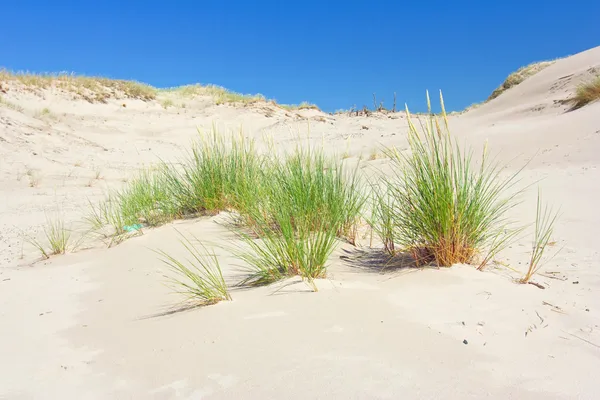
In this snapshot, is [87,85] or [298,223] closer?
[298,223]

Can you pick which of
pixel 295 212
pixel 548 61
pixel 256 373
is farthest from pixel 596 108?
pixel 548 61

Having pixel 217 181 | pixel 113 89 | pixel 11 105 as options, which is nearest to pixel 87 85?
pixel 113 89

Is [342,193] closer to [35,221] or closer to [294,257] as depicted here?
[294,257]

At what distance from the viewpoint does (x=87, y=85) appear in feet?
51.5

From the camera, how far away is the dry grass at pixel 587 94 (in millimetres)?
9570

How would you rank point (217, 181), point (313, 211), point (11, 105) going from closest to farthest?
point (313, 211), point (217, 181), point (11, 105)

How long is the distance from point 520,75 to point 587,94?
9.32 metres

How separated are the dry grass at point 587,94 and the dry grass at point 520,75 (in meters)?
8.38

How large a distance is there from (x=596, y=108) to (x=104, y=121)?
482 inches

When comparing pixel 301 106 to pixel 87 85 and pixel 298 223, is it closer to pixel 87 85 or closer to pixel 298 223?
pixel 87 85

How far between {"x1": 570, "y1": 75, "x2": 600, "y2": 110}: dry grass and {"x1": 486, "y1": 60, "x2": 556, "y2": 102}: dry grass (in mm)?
8377

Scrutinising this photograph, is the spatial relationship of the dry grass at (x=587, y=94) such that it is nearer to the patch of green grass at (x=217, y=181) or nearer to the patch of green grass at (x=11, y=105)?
the patch of green grass at (x=217, y=181)

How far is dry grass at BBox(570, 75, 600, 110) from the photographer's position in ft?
31.4

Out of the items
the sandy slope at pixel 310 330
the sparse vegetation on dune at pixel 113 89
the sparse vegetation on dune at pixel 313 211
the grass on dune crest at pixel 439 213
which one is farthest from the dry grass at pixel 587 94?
the sparse vegetation on dune at pixel 113 89
